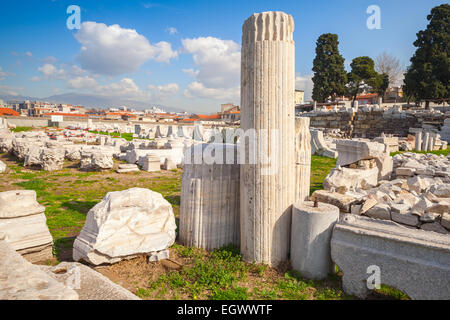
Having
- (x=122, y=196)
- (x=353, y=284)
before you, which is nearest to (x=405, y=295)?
(x=353, y=284)

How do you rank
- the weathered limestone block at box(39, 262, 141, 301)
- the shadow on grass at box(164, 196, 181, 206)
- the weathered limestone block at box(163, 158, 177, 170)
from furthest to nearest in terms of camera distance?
1. the weathered limestone block at box(163, 158, 177, 170)
2. the shadow on grass at box(164, 196, 181, 206)
3. the weathered limestone block at box(39, 262, 141, 301)

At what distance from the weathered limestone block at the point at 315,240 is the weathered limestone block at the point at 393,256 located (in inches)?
4.9

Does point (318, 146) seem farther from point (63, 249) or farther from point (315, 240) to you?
point (63, 249)

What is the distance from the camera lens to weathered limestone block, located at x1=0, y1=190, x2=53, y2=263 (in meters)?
3.41

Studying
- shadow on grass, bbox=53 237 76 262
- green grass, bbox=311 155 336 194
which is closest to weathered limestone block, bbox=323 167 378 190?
green grass, bbox=311 155 336 194

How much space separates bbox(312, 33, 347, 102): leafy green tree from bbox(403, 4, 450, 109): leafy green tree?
29.5ft

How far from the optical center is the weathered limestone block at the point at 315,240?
3.29m

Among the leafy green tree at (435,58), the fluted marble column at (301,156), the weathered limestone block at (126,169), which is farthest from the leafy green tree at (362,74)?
the fluted marble column at (301,156)

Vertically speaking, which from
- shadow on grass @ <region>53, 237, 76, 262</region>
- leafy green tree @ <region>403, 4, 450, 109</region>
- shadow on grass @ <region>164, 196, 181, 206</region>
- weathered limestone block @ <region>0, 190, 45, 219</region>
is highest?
leafy green tree @ <region>403, 4, 450, 109</region>

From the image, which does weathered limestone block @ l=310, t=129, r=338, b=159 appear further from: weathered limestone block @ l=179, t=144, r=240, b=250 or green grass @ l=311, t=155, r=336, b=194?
weathered limestone block @ l=179, t=144, r=240, b=250

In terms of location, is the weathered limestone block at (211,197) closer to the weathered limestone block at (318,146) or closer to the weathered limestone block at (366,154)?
the weathered limestone block at (366,154)

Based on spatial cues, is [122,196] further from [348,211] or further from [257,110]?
[348,211]

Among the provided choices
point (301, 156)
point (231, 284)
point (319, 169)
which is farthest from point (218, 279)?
point (319, 169)

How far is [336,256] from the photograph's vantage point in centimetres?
315
